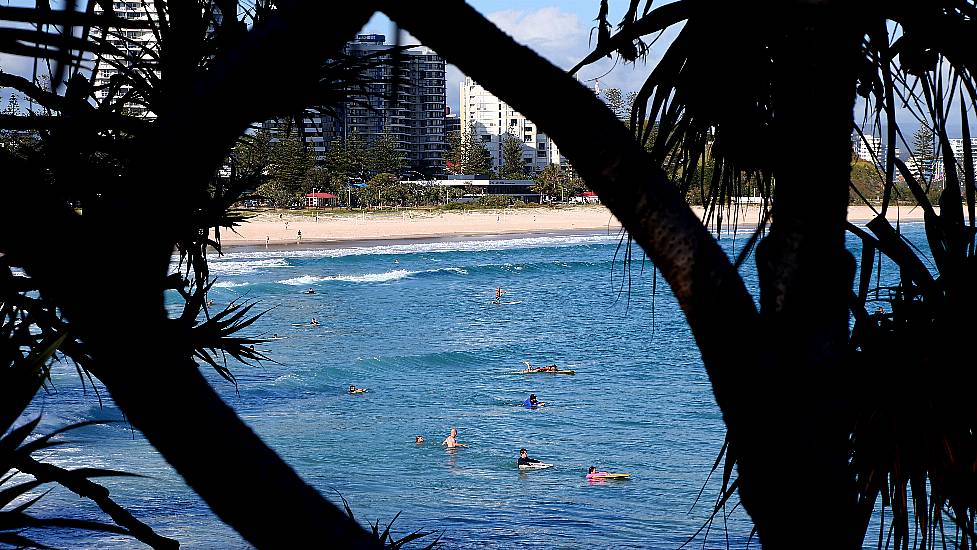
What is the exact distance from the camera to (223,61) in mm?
999

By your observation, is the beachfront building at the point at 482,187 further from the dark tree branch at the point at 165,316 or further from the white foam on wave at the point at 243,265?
the dark tree branch at the point at 165,316

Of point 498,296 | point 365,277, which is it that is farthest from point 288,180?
point 498,296

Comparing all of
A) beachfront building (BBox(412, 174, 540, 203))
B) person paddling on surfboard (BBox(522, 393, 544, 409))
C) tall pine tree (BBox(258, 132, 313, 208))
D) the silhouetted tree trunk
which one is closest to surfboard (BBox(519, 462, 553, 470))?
person paddling on surfboard (BBox(522, 393, 544, 409))

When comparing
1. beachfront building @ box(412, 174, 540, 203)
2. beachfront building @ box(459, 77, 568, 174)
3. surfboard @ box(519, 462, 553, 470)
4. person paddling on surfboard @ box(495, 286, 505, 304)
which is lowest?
surfboard @ box(519, 462, 553, 470)

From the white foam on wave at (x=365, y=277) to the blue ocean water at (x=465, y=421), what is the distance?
1.88 metres

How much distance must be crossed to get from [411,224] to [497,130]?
192ft

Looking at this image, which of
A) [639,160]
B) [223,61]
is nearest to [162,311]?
[223,61]

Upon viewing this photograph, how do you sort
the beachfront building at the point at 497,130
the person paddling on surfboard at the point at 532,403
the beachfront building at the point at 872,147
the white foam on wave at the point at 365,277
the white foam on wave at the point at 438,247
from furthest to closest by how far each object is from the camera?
1. the beachfront building at the point at 497,130
2. the white foam on wave at the point at 438,247
3. the white foam on wave at the point at 365,277
4. the person paddling on surfboard at the point at 532,403
5. the beachfront building at the point at 872,147

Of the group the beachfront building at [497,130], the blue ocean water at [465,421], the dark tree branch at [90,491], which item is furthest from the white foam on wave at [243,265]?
the beachfront building at [497,130]

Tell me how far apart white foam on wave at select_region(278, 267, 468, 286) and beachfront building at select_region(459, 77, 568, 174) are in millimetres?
60337

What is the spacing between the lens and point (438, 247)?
5031 cm

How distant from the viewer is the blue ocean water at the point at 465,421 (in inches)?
461

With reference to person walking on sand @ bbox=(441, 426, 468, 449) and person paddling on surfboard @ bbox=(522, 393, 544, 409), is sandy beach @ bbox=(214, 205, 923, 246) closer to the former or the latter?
person paddling on surfboard @ bbox=(522, 393, 544, 409)

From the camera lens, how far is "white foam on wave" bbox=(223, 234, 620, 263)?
44.9m
